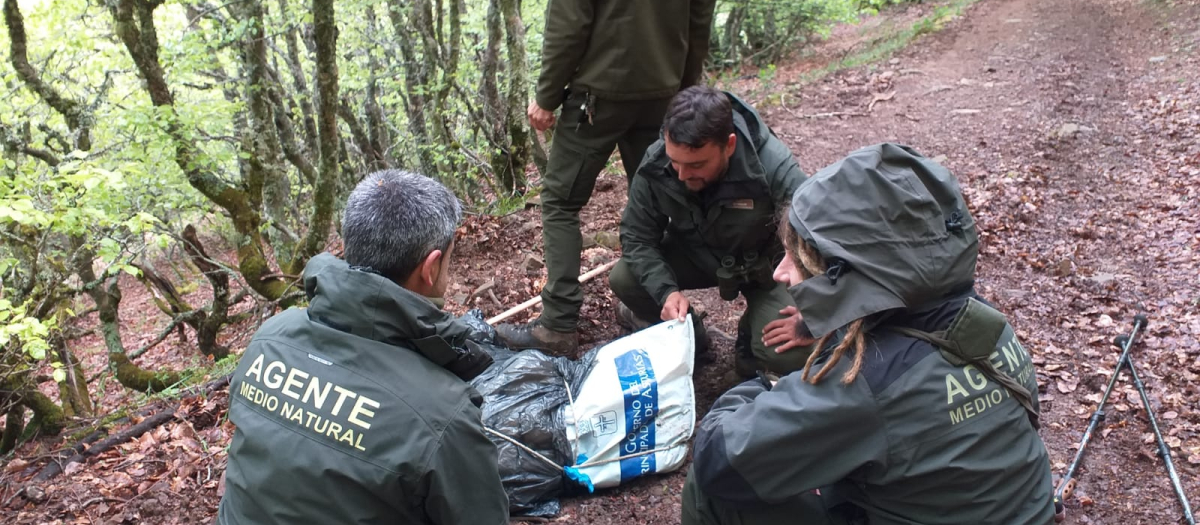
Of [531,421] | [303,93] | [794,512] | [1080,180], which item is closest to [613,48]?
[531,421]

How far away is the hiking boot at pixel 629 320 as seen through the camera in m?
4.18

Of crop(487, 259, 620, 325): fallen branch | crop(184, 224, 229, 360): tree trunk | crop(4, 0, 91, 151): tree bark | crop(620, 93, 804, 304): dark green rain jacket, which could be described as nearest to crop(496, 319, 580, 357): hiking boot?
crop(487, 259, 620, 325): fallen branch

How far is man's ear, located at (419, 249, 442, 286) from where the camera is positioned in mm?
1992

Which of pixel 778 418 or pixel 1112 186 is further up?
pixel 778 418

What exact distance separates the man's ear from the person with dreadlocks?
949 mm

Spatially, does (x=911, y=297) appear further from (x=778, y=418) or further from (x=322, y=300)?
(x=322, y=300)

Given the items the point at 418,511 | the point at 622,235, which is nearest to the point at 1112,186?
the point at 622,235

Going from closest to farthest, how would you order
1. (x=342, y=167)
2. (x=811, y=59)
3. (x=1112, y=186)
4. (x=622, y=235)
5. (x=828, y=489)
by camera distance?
(x=828, y=489) < (x=622, y=235) < (x=1112, y=186) < (x=342, y=167) < (x=811, y=59)

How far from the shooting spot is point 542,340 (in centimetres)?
406

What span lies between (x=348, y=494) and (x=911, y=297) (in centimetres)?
148

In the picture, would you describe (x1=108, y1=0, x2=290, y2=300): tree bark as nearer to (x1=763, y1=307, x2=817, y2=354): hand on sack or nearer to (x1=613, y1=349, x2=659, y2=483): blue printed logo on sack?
(x1=613, y1=349, x2=659, y2=483): blue printed logo on sack

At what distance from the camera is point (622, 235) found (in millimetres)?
3793

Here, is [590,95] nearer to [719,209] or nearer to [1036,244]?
[719,209]

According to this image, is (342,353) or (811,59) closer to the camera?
(342,353)
